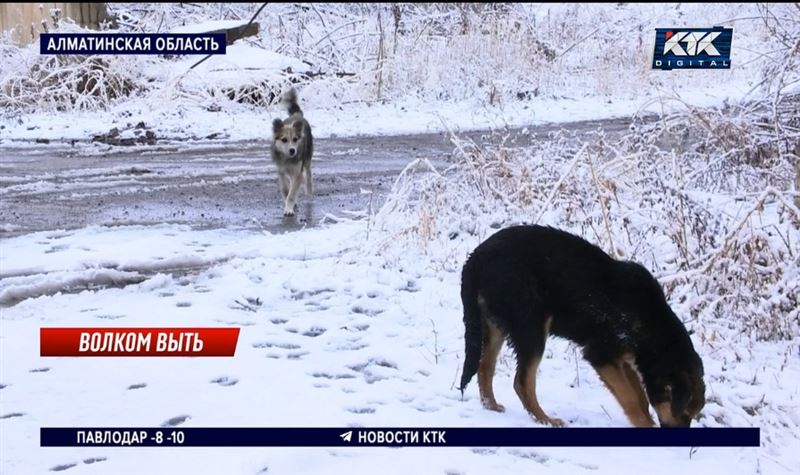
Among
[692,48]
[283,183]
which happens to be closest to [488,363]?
[692,48]

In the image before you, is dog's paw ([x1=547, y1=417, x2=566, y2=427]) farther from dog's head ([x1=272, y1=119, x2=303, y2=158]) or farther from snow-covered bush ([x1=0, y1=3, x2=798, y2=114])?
dog's head ([x1=272, y1=119, x2=303, y2=158])

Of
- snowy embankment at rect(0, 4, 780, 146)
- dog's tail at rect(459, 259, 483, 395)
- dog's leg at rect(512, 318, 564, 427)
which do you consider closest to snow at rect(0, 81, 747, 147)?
snowy embankment at rect(0, 4, 780, 146)

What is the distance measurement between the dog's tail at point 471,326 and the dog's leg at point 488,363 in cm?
3

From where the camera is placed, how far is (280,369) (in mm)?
2600

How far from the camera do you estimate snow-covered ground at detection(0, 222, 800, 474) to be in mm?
1998

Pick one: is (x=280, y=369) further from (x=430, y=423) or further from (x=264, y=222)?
(x=264, y=222)

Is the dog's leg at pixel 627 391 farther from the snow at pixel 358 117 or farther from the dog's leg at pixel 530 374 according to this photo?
the snow at pixel 358 117

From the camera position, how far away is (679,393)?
2170 mm

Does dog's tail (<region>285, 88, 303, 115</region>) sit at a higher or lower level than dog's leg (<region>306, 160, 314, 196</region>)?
higher

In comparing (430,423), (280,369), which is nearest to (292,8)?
(280,369)

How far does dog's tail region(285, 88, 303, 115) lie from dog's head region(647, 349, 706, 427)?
1.45 m

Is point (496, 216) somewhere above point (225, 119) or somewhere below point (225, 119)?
below

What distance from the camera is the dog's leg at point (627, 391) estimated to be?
2242mm

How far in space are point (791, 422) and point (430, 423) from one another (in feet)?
3.24
